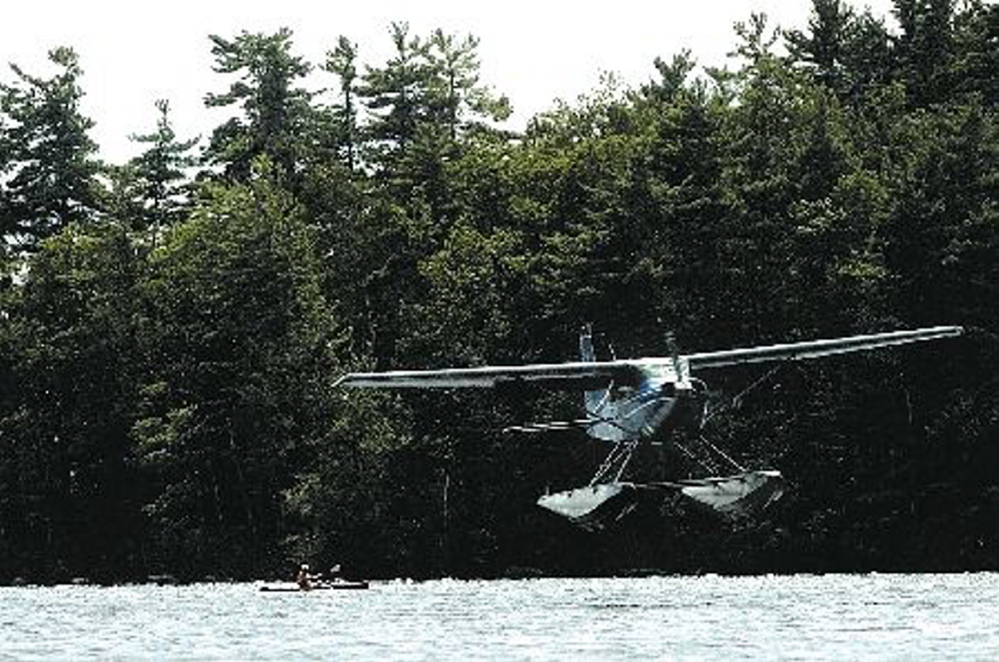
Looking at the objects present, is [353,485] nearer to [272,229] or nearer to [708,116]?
[272,229]

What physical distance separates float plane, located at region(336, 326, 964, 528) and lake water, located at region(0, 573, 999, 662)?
6.09 feet

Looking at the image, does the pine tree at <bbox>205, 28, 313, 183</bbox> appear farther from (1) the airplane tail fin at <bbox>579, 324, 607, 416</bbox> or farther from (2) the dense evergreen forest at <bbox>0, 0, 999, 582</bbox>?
(1) the airplane tail fin at <bbox>579, 324, 607, 416</bbox>

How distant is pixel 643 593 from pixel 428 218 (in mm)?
27556

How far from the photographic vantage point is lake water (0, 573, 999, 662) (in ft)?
98.8

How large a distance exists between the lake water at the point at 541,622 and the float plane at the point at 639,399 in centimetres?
186

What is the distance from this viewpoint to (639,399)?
143ft

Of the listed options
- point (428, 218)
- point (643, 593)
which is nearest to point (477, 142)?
point (428, 218)

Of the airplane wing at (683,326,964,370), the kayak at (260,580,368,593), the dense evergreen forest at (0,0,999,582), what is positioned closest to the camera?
the airplane wing at (683,326,964,370)

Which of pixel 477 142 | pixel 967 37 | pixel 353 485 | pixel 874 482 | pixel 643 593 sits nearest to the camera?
pixel 643 593

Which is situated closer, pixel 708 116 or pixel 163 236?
pixel 708 116

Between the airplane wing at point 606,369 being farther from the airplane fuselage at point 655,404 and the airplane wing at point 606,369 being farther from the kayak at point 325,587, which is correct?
the kayak at point 325,587

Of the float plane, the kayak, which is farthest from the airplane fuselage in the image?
the kayak

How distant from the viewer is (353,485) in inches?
2542

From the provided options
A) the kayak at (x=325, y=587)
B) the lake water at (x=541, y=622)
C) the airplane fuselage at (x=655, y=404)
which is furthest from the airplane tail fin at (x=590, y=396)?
the kayak at (x=325, y=587)
